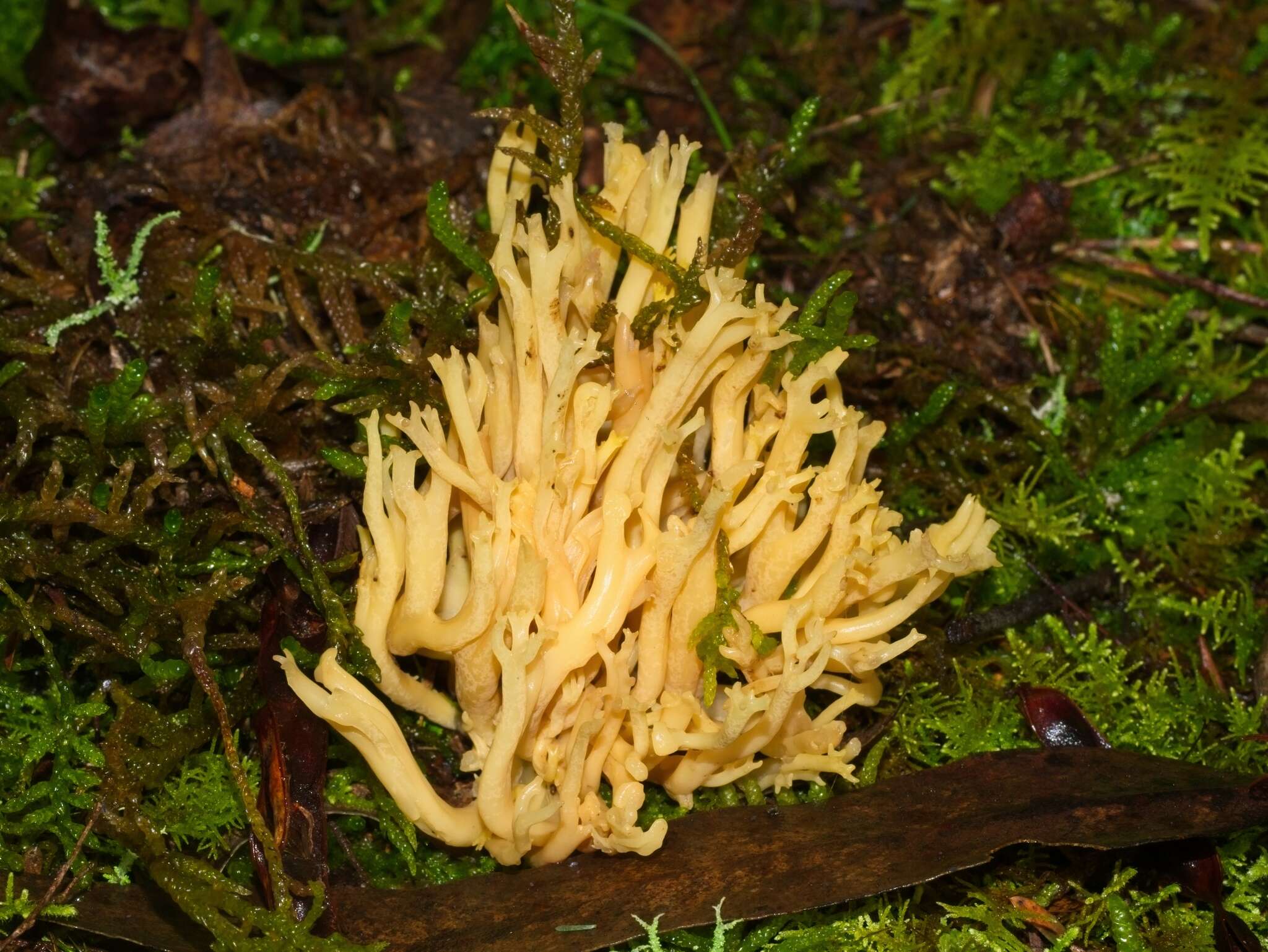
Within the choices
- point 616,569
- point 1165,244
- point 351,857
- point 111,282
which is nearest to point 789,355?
point 616,569

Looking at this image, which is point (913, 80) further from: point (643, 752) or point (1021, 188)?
point (643, 752)

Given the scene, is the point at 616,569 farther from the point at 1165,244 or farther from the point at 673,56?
the point at 1165,244

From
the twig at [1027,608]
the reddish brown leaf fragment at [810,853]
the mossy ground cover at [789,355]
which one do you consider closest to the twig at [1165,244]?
the mossy ground cover at [789,355]

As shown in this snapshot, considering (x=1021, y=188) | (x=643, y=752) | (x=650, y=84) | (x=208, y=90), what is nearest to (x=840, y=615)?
(x=643, y=752)

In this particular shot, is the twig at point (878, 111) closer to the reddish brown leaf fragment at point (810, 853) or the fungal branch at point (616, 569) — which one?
the fungal branch at point (616, 569)

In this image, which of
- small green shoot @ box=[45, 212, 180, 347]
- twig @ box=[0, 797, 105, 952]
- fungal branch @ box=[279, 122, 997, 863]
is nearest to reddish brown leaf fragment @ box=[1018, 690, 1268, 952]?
fungal branch @ box=[279, 122, 997, 863]

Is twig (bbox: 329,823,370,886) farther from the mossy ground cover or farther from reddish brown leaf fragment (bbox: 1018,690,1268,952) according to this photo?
reddish brown leaf fragment (bbox: 1018,690,1268,952)
